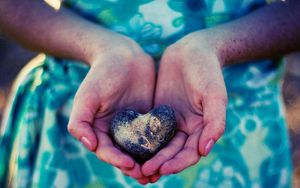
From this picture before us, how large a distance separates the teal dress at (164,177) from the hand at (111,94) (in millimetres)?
60

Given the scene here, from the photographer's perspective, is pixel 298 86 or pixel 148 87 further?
pixel 298 86

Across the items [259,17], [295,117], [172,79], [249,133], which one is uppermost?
[259,17]

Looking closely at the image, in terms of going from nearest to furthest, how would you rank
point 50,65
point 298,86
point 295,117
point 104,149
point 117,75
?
point 104,149 < point 117,75 < point 50,65 < point 295,117 < point 298,86

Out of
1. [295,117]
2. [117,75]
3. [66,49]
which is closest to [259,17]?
[117,75]

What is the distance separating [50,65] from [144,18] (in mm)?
292

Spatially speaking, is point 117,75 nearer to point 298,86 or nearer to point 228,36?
point 228,36

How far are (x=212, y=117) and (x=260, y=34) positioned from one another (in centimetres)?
36

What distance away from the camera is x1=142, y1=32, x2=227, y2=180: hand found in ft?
3.36

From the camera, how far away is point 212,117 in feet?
3.41

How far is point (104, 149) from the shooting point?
104 centimetres

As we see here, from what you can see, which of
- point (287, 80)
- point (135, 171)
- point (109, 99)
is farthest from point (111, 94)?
point (287, 80)

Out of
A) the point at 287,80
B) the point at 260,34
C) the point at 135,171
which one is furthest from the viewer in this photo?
the point at 287,80

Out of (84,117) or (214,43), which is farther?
(214,43)

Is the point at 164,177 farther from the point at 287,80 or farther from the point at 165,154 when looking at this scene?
the point at 287,80
